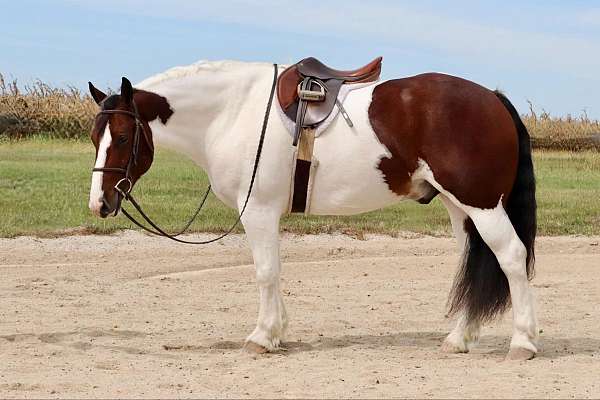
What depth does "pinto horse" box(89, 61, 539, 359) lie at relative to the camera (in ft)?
20.6

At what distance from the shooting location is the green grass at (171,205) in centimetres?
1265

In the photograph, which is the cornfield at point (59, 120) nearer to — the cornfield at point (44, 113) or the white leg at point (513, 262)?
the cornfield at point (44, 113)

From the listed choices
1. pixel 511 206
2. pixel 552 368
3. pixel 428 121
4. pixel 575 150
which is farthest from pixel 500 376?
pixel 575 150

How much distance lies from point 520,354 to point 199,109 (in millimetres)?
2625

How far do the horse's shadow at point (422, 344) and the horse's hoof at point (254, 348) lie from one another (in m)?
0.09

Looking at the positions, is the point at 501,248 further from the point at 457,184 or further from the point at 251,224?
the point at 251,224

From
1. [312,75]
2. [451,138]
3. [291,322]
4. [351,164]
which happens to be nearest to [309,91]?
[312,75]

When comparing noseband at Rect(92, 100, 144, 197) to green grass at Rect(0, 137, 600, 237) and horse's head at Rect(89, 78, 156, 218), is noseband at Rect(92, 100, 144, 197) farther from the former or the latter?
green grass at Rect(0, 137, 600, 237)

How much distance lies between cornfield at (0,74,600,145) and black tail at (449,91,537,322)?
1676cm

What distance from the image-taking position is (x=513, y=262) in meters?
6.30

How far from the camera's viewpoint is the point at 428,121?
6293 mm

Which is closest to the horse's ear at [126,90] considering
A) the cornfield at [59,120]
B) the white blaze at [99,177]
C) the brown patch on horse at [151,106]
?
the brown patch on horse at [151,106]

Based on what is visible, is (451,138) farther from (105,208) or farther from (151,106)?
(105,208)

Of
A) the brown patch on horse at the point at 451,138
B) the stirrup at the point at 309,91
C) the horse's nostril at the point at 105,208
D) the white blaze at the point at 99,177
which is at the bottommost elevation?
the horse's nostril at the point at 105,208
